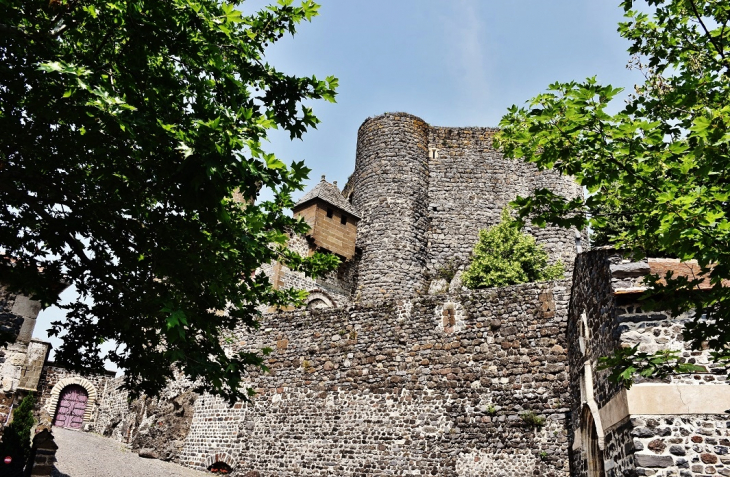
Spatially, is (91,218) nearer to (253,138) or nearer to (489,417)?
(253,138)

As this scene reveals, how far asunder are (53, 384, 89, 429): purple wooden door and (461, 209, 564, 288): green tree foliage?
844 inches

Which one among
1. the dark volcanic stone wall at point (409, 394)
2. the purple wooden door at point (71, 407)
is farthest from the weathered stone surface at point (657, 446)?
the purple wooden door at point (71, 407)

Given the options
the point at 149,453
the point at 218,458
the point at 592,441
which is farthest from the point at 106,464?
the point at 592,441

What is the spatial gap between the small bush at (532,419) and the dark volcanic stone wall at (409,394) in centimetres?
6

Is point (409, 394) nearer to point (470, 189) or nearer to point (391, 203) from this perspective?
point (391, 203)

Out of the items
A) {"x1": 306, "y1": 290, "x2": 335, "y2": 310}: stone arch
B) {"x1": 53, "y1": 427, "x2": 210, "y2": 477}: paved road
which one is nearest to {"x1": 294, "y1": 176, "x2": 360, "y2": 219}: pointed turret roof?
{"x1": 306, "y1": 290, "x2": 335, "y2": 310}: stone arch

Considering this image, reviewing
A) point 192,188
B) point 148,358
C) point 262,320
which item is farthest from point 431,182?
point 192,188

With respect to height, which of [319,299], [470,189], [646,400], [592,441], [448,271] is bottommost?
[592,441]

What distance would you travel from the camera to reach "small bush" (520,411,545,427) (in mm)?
10367

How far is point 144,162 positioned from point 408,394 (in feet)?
27.2

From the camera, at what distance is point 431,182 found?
2645cm

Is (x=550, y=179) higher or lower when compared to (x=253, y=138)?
higher

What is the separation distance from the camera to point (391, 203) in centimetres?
2466

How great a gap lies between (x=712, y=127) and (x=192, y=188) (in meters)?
4.60
